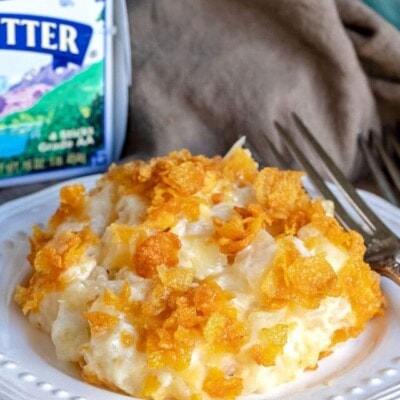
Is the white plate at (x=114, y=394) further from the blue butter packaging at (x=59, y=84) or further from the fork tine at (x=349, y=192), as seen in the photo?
the blue butter packaging at (x=59, y=84)

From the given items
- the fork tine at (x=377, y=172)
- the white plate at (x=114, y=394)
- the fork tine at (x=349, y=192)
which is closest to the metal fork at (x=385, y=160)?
the fork tine at (x=377, y=172)

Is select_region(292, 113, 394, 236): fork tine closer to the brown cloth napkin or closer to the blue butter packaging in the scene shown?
the brown cloth napkin

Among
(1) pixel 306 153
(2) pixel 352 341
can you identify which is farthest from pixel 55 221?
(1) pixel 306 153

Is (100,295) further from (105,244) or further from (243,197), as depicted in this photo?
(243,197)

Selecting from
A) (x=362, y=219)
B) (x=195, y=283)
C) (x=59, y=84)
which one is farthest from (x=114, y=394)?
(x=59, y=84)

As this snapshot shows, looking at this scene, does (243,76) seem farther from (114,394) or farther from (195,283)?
(114,394)

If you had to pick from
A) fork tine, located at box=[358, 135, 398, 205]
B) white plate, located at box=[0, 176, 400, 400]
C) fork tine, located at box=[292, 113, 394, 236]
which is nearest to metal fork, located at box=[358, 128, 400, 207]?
fork tine, located at box=[358, 135, 398, 205]
